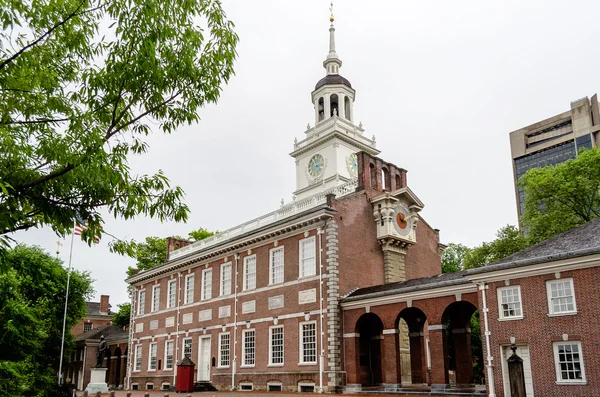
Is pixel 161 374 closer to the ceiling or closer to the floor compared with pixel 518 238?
closer to the floor

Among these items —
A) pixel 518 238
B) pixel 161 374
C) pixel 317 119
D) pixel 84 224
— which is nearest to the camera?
pixel 84 224

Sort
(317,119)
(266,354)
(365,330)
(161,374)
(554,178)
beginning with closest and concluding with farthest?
(365,330) < (266,354) < (554,178) < (161,374) < (317,119)

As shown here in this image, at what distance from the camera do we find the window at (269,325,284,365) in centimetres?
3070

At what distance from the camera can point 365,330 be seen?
94.7 feet

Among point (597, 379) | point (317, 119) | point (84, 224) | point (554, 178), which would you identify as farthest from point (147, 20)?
point (317, 119)

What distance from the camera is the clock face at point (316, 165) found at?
45466 millimetres

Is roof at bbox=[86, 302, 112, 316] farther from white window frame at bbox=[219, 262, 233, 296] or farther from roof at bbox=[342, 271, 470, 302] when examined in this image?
roof at bbox=[342, 271, 470, 302]

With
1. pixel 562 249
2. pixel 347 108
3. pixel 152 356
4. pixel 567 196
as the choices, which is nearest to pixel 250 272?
pixel 152 356

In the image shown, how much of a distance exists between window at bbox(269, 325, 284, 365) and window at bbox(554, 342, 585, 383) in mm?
15477

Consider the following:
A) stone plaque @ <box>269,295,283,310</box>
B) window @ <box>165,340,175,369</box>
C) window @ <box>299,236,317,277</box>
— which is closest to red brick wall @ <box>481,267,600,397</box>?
window @ <box>299,236,317,277</box>

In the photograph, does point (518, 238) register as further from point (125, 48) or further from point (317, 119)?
point (125, 48)

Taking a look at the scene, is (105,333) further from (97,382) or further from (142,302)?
(97,382)

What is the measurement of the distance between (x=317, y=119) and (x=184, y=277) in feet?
56.8

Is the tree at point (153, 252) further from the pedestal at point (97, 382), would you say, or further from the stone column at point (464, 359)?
the stone column at point (464, 359)
